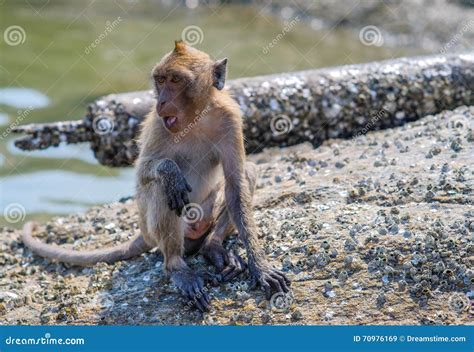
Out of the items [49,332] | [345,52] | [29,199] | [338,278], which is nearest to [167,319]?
[49,332]

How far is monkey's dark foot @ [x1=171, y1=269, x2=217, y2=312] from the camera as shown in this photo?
22.0 ft

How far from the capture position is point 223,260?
724 centimetres

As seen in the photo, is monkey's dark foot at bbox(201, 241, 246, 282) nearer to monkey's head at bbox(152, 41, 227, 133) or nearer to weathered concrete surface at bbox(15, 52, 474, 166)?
monkey's head at bbox(152, 41, 227, 133)

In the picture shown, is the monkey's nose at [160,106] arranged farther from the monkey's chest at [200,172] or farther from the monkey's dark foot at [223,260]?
the monkey's dark foot at [223,260]

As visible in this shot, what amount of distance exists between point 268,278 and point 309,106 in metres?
5.11

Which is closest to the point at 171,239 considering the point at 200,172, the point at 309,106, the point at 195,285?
the point at 195,285

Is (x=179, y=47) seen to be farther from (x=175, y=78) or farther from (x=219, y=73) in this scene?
(x=219, y=73)

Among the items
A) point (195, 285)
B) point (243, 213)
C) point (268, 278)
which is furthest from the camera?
point (243, 213)

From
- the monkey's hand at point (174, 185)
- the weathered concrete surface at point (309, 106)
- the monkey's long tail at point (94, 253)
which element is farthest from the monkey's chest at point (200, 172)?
the weathered concrete surface at point (309, 106)

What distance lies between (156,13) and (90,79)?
5.12m

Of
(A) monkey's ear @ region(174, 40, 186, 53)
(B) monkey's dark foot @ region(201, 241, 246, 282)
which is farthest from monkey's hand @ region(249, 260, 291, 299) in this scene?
(A) monkey's ear @ region(174, 40, 186, 53)

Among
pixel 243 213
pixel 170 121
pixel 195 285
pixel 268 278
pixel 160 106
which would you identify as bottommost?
pixel 195 285

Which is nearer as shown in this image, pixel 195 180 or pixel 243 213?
pixel 243 213

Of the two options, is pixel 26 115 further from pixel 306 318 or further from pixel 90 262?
pixel 306 318
